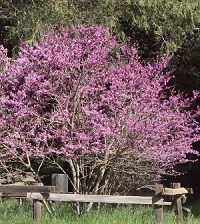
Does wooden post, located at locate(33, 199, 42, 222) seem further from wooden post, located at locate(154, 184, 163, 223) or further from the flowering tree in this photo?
wooden post, located at locate(154, 184, 163, 223)

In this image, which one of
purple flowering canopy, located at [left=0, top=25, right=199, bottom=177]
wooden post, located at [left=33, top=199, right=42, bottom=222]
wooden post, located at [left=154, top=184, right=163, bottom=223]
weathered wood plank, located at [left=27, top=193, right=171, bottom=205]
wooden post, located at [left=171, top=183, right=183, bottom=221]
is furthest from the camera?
purple flowering canopy, located at [left=0, top=25, right=199, bottom=177]

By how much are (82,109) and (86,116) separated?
0.14 metres

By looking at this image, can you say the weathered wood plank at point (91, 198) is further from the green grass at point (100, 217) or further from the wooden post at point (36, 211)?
the green grass at point (100, 217)

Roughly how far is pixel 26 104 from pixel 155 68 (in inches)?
107

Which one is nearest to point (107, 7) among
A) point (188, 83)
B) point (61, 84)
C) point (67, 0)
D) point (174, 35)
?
point (67, 0)

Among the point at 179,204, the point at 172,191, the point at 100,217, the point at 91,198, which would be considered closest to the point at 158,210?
the point at 172,191

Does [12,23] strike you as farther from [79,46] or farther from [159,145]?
[159,145]

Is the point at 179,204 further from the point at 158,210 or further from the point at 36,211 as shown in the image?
the point at 36,211

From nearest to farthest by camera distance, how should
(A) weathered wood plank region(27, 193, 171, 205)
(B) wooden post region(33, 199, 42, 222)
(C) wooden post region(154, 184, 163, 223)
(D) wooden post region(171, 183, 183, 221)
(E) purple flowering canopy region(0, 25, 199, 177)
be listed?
(C) wooden post region(154, 184, 163, 223) → (A) weathered wood plank region(27, 193, 171, 205) → (B) wooden post region(33, 199, 42, 222) → (D) wooden post region(171, 183, 183, 221) → (E) purple flowering canopy region(0, 25, 199, 177)

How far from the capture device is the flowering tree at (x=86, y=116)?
819 cm

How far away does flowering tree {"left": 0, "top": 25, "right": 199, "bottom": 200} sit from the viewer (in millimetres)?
8188

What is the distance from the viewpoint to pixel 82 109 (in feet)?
27.6

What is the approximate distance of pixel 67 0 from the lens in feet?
42.1

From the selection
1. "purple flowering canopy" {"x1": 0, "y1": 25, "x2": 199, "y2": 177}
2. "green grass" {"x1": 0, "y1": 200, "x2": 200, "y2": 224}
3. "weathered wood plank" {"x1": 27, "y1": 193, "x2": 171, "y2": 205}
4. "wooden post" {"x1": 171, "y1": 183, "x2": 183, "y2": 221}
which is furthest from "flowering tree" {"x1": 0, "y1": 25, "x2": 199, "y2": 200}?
"weathered wood plank" {"x1": 27, "y1": 193, "x2": 171, "y2": 205}
